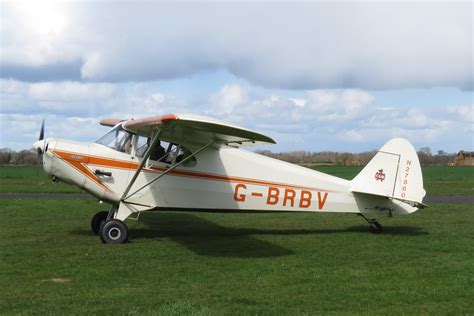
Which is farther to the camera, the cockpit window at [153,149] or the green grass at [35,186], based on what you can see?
the green grass at [35,186]

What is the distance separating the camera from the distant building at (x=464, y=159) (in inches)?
3979

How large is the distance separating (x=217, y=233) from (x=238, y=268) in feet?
→ 13.8

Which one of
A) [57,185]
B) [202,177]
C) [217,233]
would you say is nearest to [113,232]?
[202,177]

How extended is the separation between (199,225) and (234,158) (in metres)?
3.03

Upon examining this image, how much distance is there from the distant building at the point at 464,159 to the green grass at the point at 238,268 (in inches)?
3687

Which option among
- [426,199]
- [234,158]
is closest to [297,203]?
[234,158]

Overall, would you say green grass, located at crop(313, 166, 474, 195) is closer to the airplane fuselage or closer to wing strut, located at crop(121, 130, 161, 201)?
the airplane fuselage

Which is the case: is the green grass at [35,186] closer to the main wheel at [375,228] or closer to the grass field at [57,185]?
the grass field at [57,185]

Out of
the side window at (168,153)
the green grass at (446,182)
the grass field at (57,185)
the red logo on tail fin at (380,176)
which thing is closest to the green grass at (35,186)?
the grass field at (57,185)

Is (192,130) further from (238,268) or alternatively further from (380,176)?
(380,176)

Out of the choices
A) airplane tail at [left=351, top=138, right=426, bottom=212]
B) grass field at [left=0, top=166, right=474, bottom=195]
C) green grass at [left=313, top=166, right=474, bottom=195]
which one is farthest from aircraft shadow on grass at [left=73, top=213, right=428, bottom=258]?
green grass at [left=313, top=166, right=474, bottom=195]

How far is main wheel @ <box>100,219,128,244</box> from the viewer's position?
10852 millimetres

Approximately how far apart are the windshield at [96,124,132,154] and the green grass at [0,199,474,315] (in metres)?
1.98

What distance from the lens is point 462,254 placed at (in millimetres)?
9859
